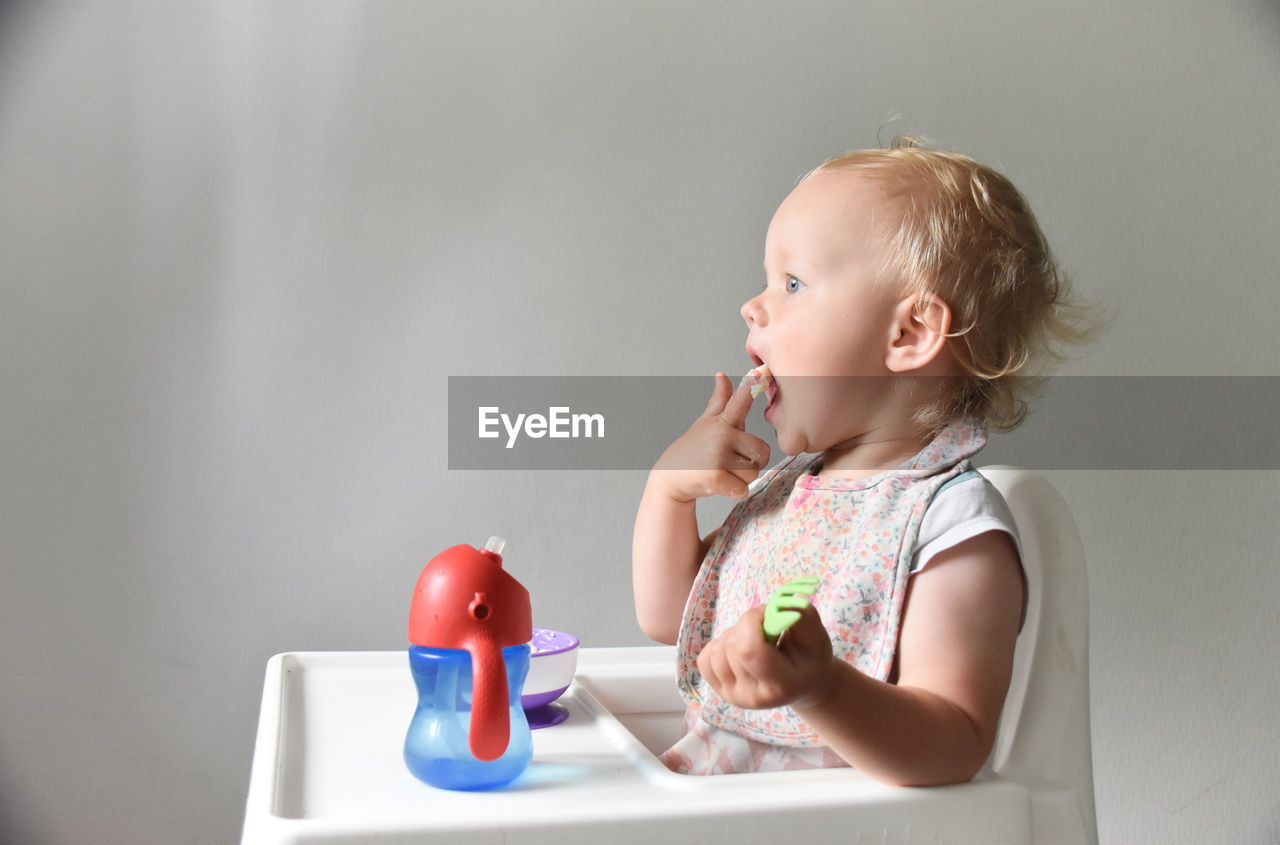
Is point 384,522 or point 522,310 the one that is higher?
point 522,310

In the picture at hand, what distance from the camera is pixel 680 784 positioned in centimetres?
57

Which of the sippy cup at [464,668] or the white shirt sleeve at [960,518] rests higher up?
the white shirt sleeve at [960,518]

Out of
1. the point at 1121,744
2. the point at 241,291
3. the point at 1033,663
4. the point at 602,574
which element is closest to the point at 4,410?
the point at 241,291

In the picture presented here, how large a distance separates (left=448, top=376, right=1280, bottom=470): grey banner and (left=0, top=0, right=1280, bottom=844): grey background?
22 millimetres

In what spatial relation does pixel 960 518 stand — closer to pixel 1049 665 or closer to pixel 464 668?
pixel 1049 665

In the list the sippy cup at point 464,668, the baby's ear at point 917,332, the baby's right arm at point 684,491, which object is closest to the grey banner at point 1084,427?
the baby's right arm at point 684,491

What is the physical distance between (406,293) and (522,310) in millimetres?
122

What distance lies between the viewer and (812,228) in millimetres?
724

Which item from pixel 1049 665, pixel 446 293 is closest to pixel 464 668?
pixel 1049 665

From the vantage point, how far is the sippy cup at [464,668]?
0.56 meters

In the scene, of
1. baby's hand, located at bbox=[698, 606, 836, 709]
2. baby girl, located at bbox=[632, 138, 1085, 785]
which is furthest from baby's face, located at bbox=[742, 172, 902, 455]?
baby's hand, located at bbox=[698, 606, 836, 709]

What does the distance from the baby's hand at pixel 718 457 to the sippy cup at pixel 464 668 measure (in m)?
0.19

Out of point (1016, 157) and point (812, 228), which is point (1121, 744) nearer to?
point (1016, 157)

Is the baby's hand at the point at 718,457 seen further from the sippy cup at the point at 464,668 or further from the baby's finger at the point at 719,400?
the sippy cup at the point at 464,668
